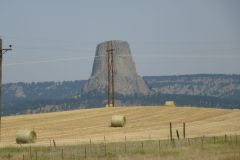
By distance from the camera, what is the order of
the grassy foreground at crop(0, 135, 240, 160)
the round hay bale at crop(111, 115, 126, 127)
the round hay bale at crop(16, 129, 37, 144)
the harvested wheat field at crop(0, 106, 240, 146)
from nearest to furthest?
the grassy foreground at crop(0, 135, 240, 160) → the round hay bale at crop(16, 129, 37, 144) → the harvested wheat field at crop(0, 106, 240, 146) → the round hay bale at crop(111, 115, 126, 127)

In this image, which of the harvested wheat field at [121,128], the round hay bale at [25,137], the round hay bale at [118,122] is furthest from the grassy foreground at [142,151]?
the round hay bale at [118,122]

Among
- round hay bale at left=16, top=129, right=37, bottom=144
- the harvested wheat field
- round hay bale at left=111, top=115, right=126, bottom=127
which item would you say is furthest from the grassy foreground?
round hay bale at left=111, top=115, right=126, bottom=127

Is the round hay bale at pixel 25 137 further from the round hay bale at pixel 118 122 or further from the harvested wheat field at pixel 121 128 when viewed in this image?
the round hay bale at pixel 118 122

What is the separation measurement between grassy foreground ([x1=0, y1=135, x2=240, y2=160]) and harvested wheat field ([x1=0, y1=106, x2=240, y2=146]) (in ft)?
17.5

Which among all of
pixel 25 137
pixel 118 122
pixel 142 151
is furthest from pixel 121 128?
pixel 142 151

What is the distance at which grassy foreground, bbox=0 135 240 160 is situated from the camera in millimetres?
32500

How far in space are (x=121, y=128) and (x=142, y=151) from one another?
20360mm

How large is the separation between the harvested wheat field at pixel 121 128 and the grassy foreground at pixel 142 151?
5344mm

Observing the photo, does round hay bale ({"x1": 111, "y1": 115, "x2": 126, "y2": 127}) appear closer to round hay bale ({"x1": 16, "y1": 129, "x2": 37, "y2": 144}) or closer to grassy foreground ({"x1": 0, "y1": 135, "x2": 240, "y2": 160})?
round hay bale ({"x1": 16, "y1": 129, "x2": 37, "y2": 144})

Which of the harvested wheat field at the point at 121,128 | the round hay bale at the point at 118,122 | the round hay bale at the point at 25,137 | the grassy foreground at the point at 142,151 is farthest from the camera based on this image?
the round hay bale at the point at 118,122

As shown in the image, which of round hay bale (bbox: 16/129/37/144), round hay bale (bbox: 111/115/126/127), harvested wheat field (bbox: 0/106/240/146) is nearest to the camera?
round hay bale (bbox: 16/129/37/144)

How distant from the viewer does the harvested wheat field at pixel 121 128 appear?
47.9 metres

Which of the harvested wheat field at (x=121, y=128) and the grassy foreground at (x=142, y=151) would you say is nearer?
the grassy foreground at (x=142, y=151)

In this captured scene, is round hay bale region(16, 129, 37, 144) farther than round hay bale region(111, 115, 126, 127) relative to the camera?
No
